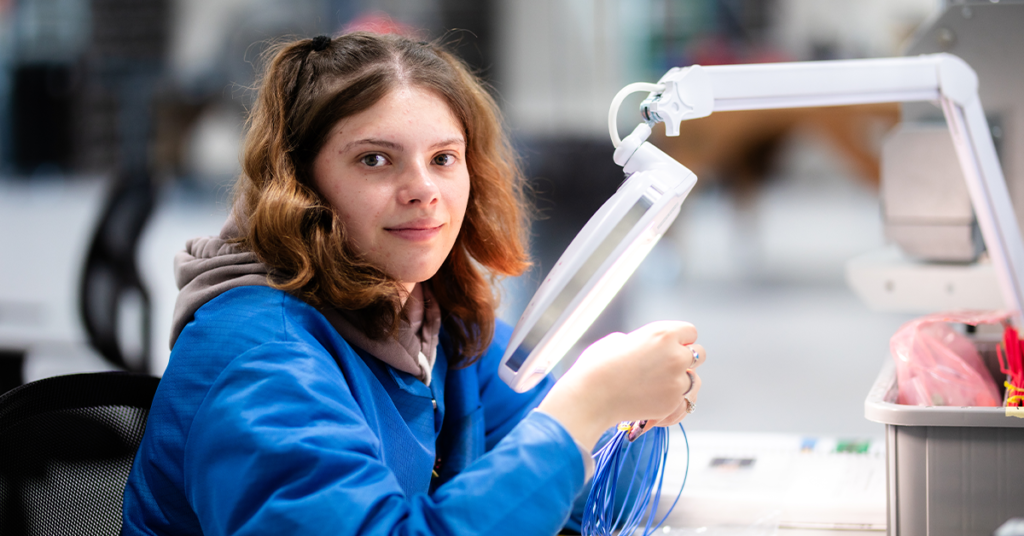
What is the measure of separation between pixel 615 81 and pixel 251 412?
6315 millimetres

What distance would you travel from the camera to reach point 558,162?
4410mm

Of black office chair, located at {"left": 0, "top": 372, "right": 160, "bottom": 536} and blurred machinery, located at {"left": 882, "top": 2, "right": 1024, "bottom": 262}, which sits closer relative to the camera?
black office chair, located at {"left": 0, "top": 372, "right": 160, "bottom": 536}

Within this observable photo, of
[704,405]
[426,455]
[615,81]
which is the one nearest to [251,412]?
[426,455]

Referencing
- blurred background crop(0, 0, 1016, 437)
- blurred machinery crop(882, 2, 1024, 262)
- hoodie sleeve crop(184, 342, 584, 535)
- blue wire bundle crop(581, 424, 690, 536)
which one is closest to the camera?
hoodie sleeve crop(184, 342, 584, 535)

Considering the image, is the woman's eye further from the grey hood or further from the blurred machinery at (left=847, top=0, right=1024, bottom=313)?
the blurred machinery at (left=847, top=0, right=1024, bottom=313)

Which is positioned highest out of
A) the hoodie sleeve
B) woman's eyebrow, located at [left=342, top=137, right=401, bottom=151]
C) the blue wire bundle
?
woman's eyebrow, located at [left=342, top=137, right=401, bottom=151]

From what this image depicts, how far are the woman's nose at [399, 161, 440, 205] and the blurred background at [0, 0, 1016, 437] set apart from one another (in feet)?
5.64

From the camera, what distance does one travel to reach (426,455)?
0.92 metres

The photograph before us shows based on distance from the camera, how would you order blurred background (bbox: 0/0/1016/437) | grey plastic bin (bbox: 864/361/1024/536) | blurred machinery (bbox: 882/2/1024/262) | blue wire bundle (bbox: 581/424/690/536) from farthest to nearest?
blurred background (bbox: 0/0/1016/437)
blurred machinery (bbox: 882/2/1024/262)
blue wire bundle (bbox: 581/424/690/536)
grey plastic bin (bbox: 864/361/1024/536)

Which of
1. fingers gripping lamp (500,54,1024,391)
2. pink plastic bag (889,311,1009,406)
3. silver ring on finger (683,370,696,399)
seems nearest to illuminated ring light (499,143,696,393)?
fingers gripping lamp (500,54,1024,391)

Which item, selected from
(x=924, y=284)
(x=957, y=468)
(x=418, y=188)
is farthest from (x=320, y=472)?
(x=924, y=284)

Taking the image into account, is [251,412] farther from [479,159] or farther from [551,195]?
[551,195]

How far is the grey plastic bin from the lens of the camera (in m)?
0.78

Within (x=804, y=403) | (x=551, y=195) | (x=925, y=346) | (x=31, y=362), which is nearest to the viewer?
(x=925, y=346)
